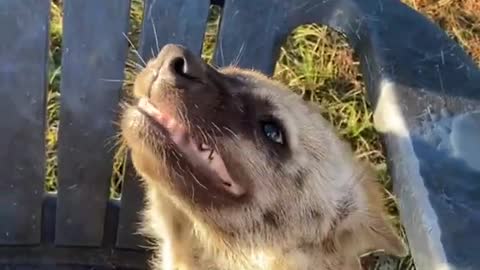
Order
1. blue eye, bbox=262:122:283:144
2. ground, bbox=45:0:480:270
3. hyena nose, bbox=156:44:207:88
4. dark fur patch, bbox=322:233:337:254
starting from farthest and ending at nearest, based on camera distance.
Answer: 1. ground, bbox=45:0:480:270
2. dark fur patch, bbox=322:233:337:254
3. blue eye, bbox=262:122:283:144
4. hyena nose, bbox=156:44:207:88

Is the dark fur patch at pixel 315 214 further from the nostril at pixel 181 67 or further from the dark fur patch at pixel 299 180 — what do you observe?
the nostril at pixel 181 67

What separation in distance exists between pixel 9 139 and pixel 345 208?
923 millimetres

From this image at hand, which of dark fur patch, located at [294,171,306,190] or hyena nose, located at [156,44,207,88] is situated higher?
hyena nose, located at [156,44,207,88]

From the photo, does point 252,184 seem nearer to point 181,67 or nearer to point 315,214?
point 315,214

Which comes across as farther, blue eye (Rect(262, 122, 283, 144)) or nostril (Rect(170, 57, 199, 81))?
blue eye (Rect(262, 122, 283, 144))

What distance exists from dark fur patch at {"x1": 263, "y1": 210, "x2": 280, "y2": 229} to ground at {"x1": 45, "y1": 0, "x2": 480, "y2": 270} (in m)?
1.19

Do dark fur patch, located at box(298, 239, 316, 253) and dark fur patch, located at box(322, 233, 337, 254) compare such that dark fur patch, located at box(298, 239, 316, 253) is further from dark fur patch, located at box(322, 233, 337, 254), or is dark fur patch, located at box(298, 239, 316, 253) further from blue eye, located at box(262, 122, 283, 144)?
blue eye, located at box(262, 122, 283, 144)

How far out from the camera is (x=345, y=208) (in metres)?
2.70

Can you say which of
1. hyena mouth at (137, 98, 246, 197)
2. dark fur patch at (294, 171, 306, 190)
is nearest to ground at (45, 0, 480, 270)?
dark fur patch at (294, 171, 306, 190)

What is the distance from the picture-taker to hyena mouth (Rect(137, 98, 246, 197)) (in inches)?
97.0

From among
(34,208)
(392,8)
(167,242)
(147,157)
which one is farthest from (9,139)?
Result: (392,8)

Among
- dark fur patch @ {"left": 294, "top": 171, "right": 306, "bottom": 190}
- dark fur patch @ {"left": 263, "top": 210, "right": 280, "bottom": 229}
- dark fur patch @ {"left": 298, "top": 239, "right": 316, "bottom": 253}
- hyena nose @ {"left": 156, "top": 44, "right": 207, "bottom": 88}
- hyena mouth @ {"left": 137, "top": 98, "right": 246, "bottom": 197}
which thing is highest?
hyena nose @ {"left": 156, "top": 44, "right": 207, "bottom": 88}

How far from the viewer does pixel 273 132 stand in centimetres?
257

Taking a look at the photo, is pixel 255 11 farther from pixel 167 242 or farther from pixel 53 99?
pixel 53 99
